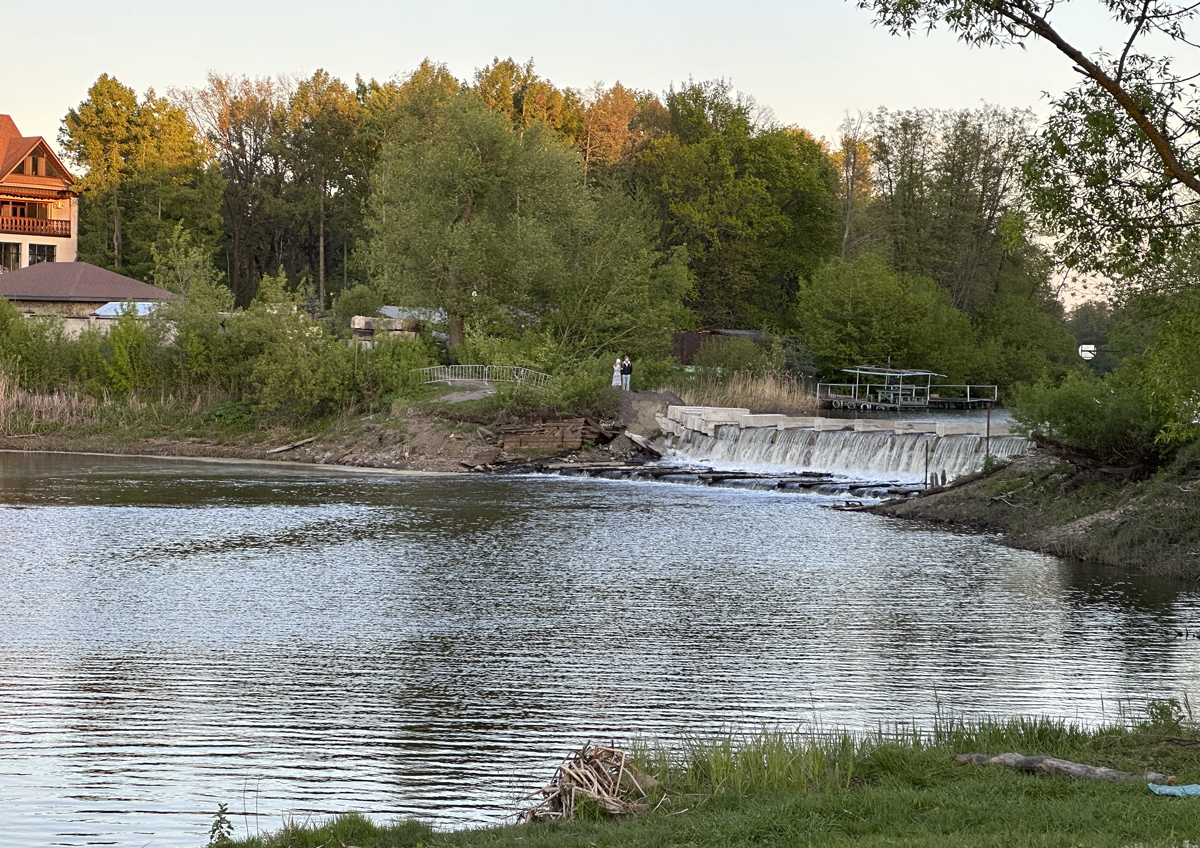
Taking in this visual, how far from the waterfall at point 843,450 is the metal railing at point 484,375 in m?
5.33

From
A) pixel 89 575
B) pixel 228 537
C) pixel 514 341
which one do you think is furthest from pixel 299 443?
pixel 89 575

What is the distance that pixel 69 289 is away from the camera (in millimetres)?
58438

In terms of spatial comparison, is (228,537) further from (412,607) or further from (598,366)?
(598,366)

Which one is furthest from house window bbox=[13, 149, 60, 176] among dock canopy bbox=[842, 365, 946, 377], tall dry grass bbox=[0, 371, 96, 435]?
dock canopy bbox=[842, 365, 946, 377]

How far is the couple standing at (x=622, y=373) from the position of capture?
44.6m

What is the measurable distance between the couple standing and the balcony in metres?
39.0

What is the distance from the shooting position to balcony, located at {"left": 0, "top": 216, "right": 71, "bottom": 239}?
68688 mm

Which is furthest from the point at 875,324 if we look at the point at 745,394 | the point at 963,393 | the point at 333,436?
the point at 333,436

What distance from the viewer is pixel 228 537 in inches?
941

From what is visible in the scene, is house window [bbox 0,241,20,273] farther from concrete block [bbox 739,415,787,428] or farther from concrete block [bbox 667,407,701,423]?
Answer: concrete block [bbox 739,415,787,428]

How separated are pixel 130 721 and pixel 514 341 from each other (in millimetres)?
36284

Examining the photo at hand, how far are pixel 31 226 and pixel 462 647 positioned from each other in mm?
62983

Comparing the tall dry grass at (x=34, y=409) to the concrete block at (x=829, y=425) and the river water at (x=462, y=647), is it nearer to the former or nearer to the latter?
the river water at (x=462, y=647)

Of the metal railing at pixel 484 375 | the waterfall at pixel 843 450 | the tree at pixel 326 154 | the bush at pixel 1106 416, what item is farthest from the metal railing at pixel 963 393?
the bush at pixel 1106 416
